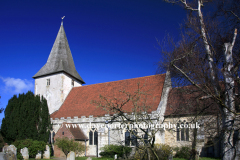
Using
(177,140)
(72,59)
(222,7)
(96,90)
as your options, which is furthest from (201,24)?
(72,59)

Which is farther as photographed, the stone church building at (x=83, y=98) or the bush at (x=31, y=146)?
the stone church building at (x=83, y=98)

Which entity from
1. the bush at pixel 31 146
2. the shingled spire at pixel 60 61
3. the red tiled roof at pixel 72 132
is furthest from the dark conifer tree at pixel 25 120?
the shingled spire at pixel 60 61

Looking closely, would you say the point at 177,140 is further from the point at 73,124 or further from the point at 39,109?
the point at 39,109

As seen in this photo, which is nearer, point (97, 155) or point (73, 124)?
point (97, 155)

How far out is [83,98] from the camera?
80.1ft

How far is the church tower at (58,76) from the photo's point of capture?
26.0 metres

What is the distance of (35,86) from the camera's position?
92.4 ft

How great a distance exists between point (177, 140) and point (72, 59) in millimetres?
18475

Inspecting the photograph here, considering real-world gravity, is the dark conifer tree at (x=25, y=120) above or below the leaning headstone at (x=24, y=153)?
above

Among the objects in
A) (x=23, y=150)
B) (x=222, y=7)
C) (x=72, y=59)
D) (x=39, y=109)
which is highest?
(x=72, y=59)

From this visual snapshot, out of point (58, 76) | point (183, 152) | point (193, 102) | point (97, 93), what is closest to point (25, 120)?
point (58, 76)

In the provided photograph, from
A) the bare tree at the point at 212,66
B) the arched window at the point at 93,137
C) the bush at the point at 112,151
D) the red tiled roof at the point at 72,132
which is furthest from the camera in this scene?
the arched window at the point at 93,137

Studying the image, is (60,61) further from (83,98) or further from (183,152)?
(183,152)

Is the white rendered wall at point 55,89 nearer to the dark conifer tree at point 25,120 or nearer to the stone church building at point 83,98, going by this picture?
the stone church building at point 83,98
